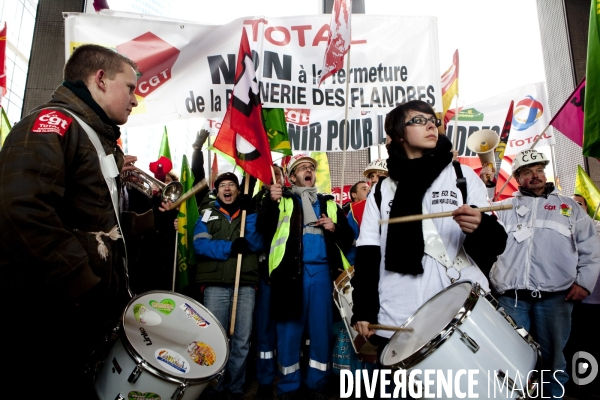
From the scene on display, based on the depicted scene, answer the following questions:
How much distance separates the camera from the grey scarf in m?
4.32

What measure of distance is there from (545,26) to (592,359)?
28.3 ft

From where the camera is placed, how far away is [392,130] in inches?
97.3

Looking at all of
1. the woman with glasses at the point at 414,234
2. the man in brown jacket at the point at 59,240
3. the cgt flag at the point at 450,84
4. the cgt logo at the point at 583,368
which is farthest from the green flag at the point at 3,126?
the cgt logo at the point at 583,368

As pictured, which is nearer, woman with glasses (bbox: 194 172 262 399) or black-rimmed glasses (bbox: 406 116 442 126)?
black-rimmed glasses (bbox: 406 116 442 126)

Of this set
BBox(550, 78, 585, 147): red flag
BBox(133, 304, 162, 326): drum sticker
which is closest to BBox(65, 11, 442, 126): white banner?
BBox(550, 78, 585, 147): red flag

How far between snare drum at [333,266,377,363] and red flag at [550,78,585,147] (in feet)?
11.0

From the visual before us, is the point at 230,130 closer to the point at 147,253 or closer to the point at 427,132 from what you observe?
the point at 147,253

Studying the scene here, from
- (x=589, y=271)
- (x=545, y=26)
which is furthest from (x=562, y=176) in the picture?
(x=589, y=271)

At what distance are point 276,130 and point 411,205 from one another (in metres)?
3.03

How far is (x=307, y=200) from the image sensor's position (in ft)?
14.6

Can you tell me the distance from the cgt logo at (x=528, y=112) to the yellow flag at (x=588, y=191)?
4.13ft

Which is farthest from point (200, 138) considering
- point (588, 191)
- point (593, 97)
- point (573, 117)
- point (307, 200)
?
point (588, 191)

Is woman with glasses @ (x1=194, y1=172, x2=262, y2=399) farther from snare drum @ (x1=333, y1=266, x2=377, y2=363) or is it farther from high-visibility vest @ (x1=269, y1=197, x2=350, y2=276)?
snare drum @ (x1=333, y1=266, x2=377, y2=363)

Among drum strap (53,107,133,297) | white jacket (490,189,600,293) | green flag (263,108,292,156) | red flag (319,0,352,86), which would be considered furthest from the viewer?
green flag (263,108,292,156)
